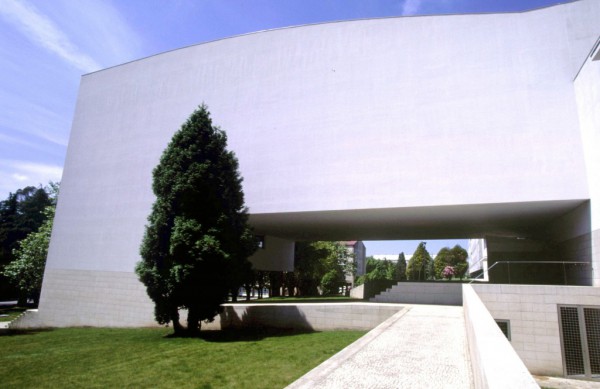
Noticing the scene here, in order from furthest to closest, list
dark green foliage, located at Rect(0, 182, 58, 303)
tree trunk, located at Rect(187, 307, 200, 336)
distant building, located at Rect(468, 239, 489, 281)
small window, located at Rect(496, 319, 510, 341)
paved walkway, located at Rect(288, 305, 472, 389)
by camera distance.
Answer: dark green foliage, located at Rect(0, 182, 58, 303) < distant building, located at Rect(468, 239, 489, 281) < tree trunk, located at Rect(187, 307, 200, 336) < small window, located at Rect(496, 319, 510, 341) < paved walkway, located at Rect(288, 305, 472, 389)

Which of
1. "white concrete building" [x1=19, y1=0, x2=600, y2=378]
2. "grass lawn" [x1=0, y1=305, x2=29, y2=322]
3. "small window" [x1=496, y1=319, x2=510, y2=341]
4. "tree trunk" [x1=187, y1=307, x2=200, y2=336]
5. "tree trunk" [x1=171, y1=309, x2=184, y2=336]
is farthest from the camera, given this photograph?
"grass lawn" [x1=0, y1=305, x2=29, y2=322]

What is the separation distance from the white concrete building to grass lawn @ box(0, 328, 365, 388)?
19.6 ft

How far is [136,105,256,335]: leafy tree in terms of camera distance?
11.4 meters

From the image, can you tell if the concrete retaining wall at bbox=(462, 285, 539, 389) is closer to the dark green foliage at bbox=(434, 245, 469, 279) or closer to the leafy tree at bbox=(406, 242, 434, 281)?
the leafy tree at bbox=(406, 242, 434, 281)

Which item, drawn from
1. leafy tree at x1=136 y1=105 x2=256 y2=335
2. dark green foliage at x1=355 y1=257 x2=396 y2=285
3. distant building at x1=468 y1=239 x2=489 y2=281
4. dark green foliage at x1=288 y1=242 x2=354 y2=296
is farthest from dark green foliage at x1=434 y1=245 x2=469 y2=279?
leafy tree at x1=136 y1=105 x2=256 y2=335

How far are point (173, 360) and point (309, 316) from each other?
531 cm

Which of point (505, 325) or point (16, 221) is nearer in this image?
point (505, 325)

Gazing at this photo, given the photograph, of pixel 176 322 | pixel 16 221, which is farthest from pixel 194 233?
pixel 16 221

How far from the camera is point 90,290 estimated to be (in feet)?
63.5

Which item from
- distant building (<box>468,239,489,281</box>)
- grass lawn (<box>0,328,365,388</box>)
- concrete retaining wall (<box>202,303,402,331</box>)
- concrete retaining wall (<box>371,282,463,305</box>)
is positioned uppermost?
distant building (<box>468,239,489,281</box>)

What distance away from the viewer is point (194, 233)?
1151 cm

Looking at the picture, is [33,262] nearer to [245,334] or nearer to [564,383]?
[245,334]

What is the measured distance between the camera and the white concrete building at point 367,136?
40.9 ft

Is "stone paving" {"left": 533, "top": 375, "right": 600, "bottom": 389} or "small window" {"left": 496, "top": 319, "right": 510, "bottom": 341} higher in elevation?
"small window" {"left": 496, "top": 319, "right": 510, "bottom": 341}
